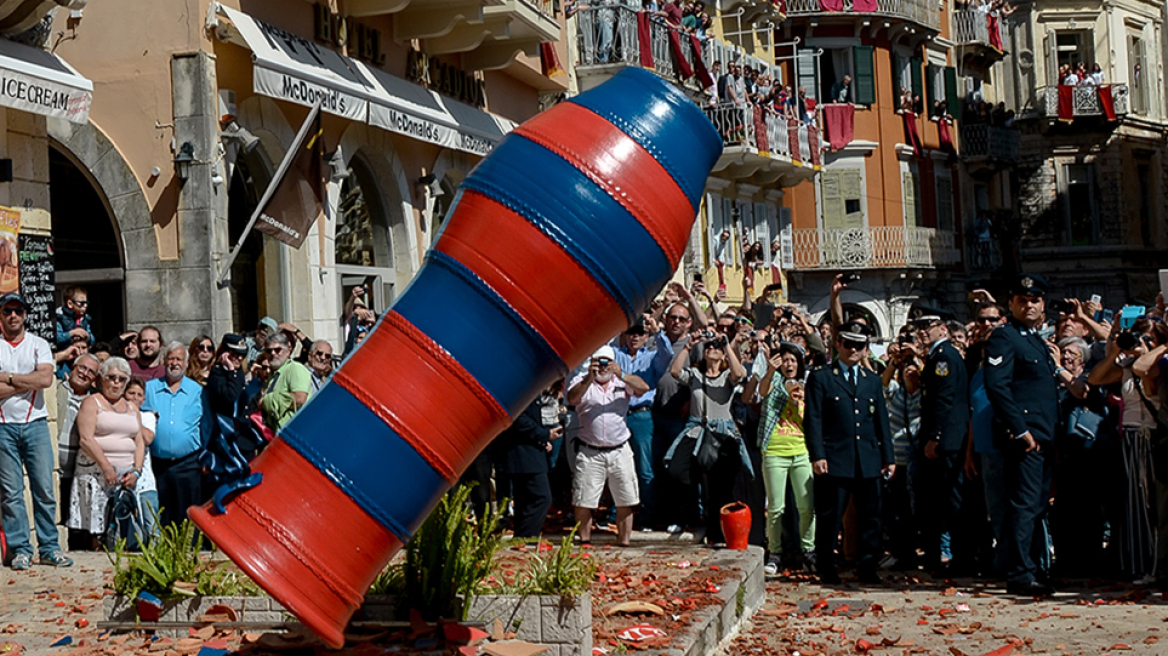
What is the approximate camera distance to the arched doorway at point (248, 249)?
55.1 ft

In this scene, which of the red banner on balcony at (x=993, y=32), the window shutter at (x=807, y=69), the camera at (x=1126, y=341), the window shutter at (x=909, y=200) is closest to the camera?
the camera at (x=1126, y=341)

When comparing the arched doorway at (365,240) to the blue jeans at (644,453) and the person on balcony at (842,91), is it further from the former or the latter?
the person on balcony at (842,91)

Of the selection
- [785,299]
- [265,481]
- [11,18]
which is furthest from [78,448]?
[785,299]

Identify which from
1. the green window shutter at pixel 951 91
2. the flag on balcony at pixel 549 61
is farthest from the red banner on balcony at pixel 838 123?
the flag on balcony at pixel 549 61

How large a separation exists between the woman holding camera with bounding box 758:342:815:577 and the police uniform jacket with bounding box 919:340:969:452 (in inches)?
39.5

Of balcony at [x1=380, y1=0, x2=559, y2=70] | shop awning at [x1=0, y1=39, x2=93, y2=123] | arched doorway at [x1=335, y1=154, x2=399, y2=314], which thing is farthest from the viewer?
balcony at [x1=380, y1=0, x2=559, y2=70]

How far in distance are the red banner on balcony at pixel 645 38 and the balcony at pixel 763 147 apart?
10.9ft

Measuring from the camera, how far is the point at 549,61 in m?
25.2

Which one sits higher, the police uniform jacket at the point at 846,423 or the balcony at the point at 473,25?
the balcony at the point at 473,25

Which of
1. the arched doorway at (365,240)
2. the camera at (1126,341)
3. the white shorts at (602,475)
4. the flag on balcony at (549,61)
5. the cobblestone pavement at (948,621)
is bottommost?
the cobblestone pavement at (948,621)

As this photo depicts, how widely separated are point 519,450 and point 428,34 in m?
9.69

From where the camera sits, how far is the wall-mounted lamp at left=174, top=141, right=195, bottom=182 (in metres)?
15.0

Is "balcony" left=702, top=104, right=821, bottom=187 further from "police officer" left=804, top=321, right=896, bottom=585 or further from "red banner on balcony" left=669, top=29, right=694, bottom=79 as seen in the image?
"police officer" left=804, top=321, right=896, bottom=585

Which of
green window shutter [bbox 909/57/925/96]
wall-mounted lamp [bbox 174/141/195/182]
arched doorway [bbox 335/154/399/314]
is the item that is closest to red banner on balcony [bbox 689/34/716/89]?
arched doorway [bbox 335/154/399/314]
